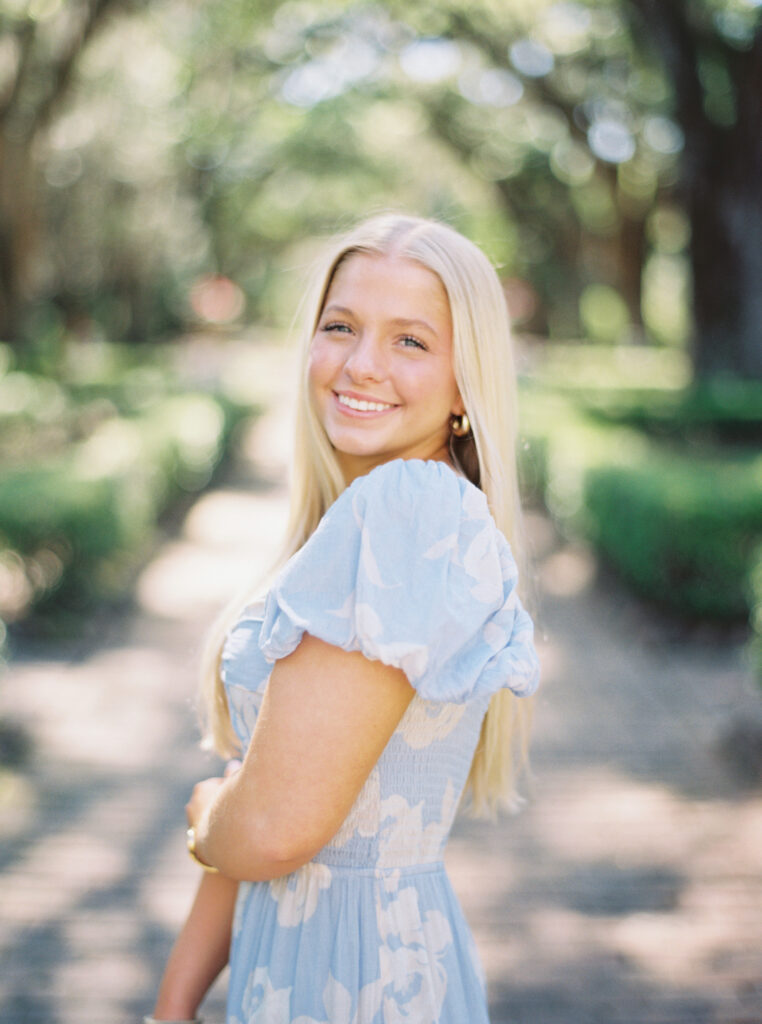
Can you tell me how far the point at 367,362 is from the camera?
1.61 meters

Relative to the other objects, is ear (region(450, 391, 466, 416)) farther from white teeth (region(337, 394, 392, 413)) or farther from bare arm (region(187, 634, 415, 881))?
bare arm (region(187, 634, 415, 881))

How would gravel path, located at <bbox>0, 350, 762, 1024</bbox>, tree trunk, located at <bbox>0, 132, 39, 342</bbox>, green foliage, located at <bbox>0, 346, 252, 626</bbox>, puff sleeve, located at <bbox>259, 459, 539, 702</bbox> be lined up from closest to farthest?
1. puff sleeve, located at <bbox>259, 459, 539, 702</bbox>
2. gravel path, located at <bbox>0, 350, 762, 1024</bbox>
3. green foliage, located at <bbox>0, 346, 252, 626</bbox>
4. tree trunk, located at <bbox>0, 132, 39, 342</bbox>

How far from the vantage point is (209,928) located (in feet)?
6.01

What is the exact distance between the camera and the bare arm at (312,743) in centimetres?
133

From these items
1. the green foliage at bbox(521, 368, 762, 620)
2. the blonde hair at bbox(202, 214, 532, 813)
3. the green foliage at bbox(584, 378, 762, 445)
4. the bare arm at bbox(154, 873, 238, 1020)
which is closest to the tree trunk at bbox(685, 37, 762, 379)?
the green foliage at bbox(584, 378, 762, 445)

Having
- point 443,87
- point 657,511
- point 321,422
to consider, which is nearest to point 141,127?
point 443,87

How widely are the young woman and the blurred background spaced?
14.7 inches

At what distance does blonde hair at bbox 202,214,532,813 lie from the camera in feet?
5.36

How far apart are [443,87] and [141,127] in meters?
7.01

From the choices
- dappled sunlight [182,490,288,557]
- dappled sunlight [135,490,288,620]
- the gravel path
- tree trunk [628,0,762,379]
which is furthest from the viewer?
tree trunk [628,0,762,379]

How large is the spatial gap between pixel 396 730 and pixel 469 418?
1.70 ft

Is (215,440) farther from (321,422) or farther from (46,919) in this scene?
(321,422)

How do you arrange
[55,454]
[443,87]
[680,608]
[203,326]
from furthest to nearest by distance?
1. [203,326]
2. [443,87]
3. [55,454]
4. [680,608]

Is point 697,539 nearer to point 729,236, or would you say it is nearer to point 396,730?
point 396,730
